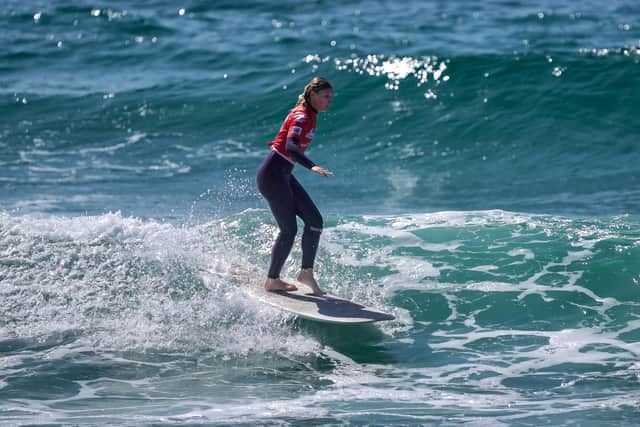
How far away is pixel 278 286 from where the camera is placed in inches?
333

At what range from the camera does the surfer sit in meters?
7.75

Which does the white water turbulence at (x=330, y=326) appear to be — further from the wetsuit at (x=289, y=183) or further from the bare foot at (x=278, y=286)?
the wetsuit at (x=289, y=183)

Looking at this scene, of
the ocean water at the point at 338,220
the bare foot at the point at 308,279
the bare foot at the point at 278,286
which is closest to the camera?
the ocean water at the point at 338,220

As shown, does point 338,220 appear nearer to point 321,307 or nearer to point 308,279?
point 308,279

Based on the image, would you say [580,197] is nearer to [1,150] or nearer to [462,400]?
[462,400]

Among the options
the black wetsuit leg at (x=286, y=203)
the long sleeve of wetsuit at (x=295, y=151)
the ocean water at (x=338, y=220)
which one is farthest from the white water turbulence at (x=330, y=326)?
the long sleeve of wetsuit at (x=295, y=151)

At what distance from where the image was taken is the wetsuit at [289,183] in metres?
7.77

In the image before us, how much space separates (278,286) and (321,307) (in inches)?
22.2

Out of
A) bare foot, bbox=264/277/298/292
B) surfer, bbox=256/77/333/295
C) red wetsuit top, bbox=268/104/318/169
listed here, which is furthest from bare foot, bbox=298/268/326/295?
red wetsuit top, bbox=268/104/318/169

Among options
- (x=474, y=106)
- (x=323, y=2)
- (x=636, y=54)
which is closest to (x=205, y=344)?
(x=474, y=106)

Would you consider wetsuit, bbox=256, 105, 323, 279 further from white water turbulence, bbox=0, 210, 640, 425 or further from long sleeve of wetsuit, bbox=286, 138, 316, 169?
white water turbulence, bbox=0, 210, 640, 425

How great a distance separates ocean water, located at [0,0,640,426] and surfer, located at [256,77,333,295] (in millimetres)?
637

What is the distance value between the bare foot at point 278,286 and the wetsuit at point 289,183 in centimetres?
31

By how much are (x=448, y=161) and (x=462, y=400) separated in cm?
872
